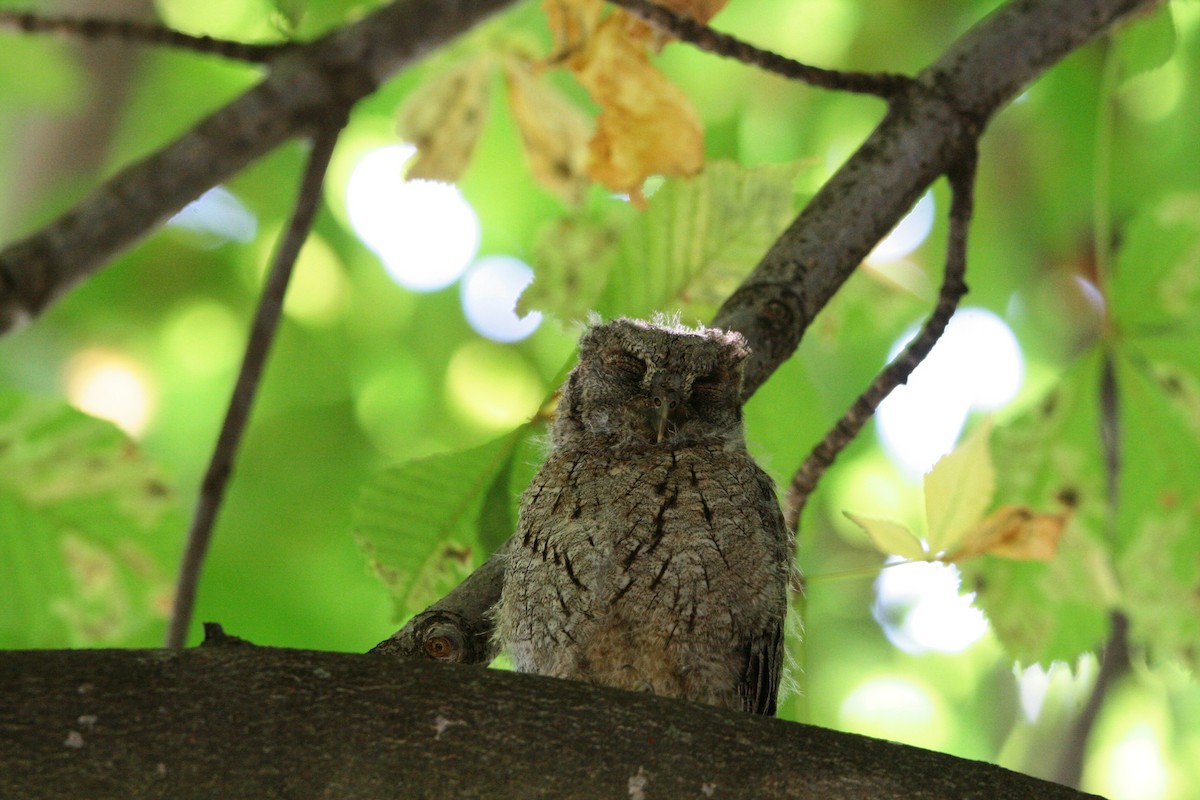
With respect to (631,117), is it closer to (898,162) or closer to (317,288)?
(898,162)

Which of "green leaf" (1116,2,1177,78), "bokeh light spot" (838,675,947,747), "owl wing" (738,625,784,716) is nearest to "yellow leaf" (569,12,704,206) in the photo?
"owl wing" (738,625,784,716)

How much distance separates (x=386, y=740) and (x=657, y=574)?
96 cm

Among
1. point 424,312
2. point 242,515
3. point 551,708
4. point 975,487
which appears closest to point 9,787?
point 551,708

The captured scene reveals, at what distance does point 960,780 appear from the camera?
1566mm

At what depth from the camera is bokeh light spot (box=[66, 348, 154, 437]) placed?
203 inches

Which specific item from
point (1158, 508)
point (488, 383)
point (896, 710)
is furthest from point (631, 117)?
point (896, 710)

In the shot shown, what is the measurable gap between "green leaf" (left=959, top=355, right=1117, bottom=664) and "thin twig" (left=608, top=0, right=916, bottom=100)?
38.7 inches

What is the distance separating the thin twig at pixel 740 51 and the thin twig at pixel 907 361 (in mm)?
323

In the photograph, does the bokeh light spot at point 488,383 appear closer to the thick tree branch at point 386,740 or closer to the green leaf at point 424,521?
the green leaf at point 424,521

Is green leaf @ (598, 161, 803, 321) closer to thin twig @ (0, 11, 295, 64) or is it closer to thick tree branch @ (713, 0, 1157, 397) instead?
thick tree branch @ (713, 0, 1157, 397)

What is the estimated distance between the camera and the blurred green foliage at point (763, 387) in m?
2.82

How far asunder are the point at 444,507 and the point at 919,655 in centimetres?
545

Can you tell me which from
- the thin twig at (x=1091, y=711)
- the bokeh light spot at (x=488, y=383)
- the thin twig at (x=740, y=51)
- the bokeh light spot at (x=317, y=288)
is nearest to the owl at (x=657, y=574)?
the thin twig at (x=740, y=51)

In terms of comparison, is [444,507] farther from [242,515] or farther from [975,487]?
[242,515]
